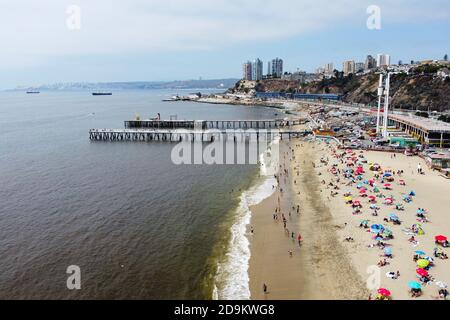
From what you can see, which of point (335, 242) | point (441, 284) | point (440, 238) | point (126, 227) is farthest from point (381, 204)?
point (126, 227)

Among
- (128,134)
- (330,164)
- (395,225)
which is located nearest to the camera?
Result: (395,225)

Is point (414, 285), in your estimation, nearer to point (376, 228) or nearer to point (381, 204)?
point (376, 228)

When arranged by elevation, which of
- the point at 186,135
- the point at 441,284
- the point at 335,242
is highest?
the point at 186,135

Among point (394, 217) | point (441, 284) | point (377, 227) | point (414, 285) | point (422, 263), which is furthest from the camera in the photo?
point (394, 217)

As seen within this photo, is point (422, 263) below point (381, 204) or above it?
below

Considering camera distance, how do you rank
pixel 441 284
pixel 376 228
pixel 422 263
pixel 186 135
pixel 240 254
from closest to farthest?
A: 1. pixel 441 284
2. pixel 422 263
3. pixel 240 254
4. pixel 376 228
5. pixel 186 135

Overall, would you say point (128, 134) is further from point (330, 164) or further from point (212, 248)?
point (212, 248)

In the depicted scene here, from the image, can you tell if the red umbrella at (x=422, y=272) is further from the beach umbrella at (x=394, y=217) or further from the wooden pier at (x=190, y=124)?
the wooden pier at (x=190, y=124)
